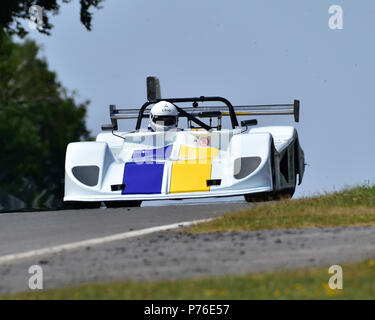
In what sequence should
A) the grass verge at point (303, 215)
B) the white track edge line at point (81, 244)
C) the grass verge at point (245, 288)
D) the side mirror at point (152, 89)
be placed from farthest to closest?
the side mirror at point (152, 89) < the grass verge at point (303, 215) < the white track edge line at point (81, 244) < the grass verge at point (245, 288)

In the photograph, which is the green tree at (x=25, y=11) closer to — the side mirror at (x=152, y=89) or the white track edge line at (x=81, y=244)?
the side mirror at (x=152, y=89)

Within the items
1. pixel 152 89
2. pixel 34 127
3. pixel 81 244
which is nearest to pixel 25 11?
pixel 152 89

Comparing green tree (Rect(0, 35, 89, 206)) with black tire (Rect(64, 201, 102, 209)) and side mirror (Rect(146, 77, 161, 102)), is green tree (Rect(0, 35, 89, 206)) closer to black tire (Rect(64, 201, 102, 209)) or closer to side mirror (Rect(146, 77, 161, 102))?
side mirror (Rect(146, 77, 161, 102))

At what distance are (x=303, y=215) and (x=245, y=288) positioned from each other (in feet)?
15.9

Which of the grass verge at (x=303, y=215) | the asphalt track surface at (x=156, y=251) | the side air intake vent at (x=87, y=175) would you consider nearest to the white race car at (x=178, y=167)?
the side air intake vent at (x=87, y=175)

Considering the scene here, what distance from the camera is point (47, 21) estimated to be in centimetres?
3173

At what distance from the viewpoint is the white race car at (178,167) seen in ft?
53.3

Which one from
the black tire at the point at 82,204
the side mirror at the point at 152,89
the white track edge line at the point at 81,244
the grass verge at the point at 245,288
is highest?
the side mirror at the point at 152,89

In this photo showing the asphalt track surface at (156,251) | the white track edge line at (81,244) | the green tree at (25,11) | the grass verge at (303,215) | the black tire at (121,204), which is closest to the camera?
the asphalt track surface at (156,251)

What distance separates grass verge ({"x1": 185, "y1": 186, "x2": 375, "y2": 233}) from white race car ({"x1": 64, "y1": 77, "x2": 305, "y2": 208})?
1.62 metres

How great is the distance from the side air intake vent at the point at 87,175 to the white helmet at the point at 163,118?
1.81 meters

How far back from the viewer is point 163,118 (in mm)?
18297

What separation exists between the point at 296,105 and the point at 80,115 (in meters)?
52.1

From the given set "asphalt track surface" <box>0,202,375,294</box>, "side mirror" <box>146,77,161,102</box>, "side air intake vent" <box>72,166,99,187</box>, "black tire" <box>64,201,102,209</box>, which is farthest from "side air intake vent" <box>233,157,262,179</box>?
"side mirror" <box>146,77,161,102</box>
